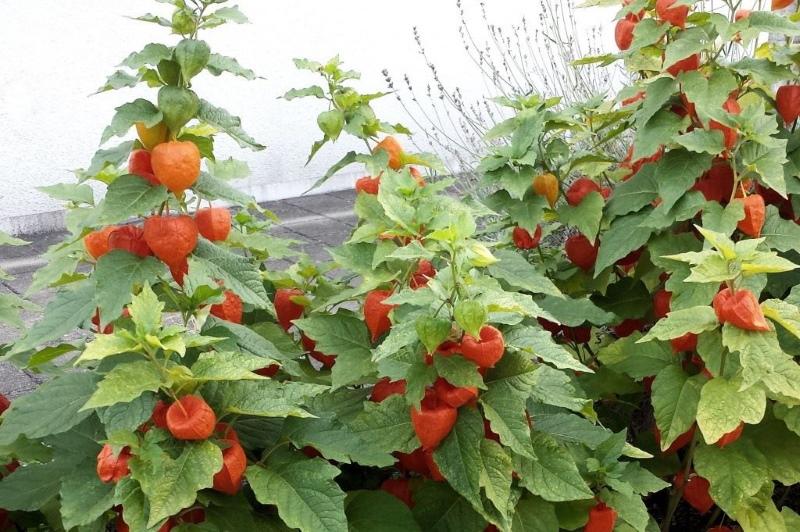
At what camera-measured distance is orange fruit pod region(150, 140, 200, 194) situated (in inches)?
42.1

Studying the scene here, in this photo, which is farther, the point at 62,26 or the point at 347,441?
the point at 62,26

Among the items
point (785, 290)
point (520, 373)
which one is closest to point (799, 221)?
point (785, 290)

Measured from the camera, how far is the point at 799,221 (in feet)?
5.50

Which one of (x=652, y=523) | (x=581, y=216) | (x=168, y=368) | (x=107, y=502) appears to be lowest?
(x=652, y=523)

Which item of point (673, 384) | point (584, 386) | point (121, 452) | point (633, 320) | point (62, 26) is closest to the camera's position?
point (121, 452)

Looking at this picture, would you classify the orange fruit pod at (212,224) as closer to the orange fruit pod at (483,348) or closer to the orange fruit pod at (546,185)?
the orange fruit pod at (483,348)

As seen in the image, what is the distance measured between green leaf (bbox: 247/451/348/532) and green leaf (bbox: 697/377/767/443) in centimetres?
49

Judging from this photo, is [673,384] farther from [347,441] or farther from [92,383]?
[92,383]

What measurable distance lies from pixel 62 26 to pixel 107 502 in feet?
13.5

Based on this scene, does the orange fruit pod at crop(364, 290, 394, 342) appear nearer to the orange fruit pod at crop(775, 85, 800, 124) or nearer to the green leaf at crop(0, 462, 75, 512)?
the green leaf at crop(0, 462, 75, 512)

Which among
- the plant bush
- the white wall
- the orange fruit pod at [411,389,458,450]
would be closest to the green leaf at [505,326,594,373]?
the plant bush

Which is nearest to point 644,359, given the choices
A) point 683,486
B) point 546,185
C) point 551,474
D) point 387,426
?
point 683,486

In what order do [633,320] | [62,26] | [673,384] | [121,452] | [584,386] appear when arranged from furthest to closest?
[62,26], [633,320], [584,386], [673,384], [121,452]

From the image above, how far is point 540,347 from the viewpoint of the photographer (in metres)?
1.08
